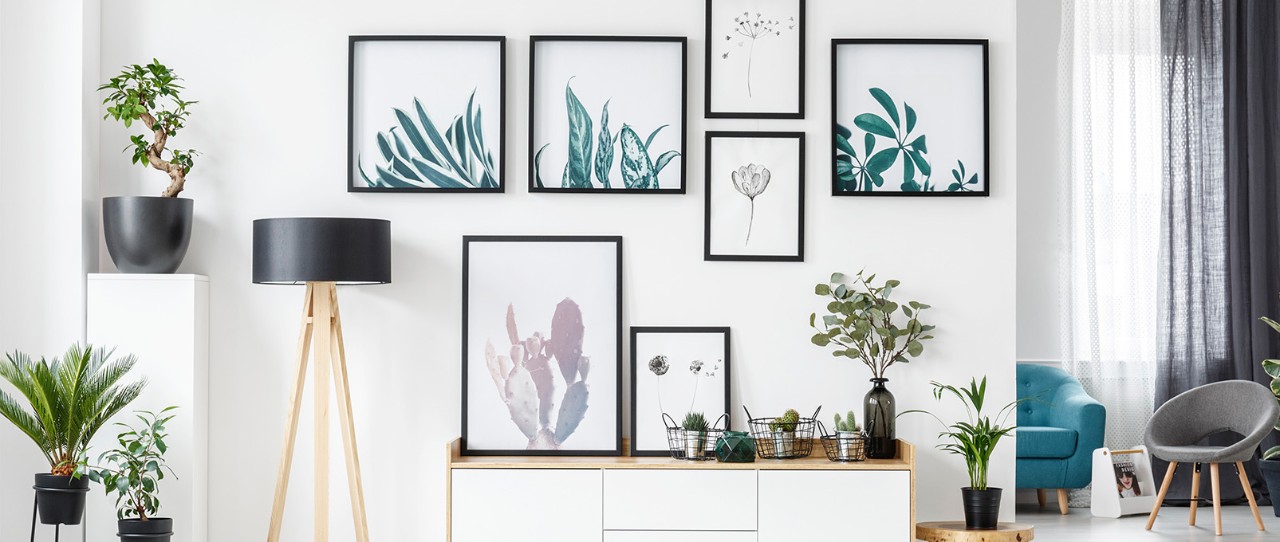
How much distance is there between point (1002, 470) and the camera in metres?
3.41

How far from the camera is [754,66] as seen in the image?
3.40 metres

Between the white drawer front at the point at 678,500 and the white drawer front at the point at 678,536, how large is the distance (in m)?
0.01

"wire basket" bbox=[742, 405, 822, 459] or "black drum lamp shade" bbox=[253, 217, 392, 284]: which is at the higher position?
"black drum lamp shade" bbox=[253, 217, 392, 284]

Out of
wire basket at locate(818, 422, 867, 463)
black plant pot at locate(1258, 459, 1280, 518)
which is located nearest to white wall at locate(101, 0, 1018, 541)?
wire basket at locate(818, 422, 867, 463)

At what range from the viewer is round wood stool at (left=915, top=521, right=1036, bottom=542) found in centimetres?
306

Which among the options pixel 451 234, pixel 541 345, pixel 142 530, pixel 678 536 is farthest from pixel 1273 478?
pixel 142 530

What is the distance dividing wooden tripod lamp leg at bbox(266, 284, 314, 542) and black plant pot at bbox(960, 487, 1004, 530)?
2.25 m

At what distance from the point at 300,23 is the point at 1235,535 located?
4.73 metres

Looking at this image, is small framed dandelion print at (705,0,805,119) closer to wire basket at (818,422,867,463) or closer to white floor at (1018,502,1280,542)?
wire basket at (818,422,867,463)

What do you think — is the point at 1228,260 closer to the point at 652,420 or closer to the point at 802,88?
the point at 802,88

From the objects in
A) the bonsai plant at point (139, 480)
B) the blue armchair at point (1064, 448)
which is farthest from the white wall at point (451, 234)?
the blue armchair at point (1064, 448)

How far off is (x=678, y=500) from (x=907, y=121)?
1.54 metres

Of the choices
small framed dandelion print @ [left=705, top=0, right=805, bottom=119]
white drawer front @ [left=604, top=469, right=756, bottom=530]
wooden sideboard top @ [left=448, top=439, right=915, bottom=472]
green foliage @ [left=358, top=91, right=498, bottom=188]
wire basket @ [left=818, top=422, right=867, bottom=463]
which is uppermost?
small framed dandelion print @ [left=705, top=0, right=805, bottom=119]

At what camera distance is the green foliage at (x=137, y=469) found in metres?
2.87
